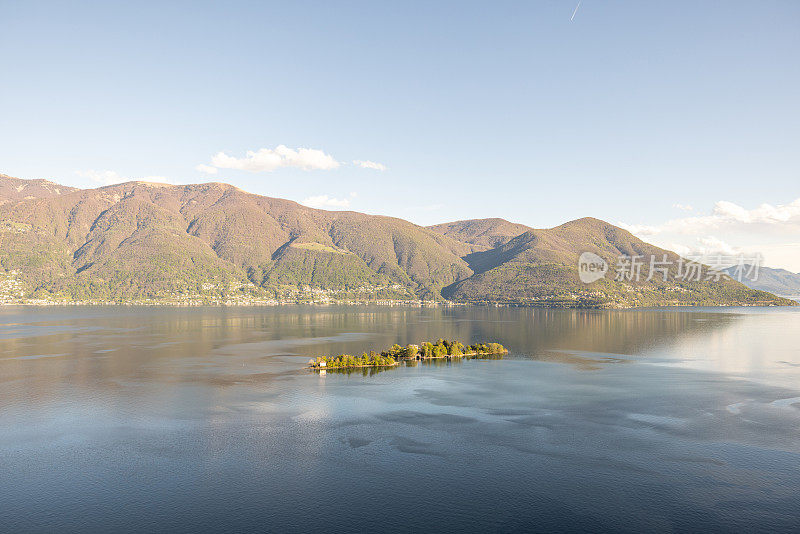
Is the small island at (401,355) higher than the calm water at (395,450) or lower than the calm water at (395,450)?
higher

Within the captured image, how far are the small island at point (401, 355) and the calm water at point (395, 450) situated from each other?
A: 1096 centimetres

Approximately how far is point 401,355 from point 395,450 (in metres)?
82.7

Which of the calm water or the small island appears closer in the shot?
the calm water

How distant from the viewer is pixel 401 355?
6043 inches

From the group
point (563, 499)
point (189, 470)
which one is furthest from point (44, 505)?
point (563, 499)

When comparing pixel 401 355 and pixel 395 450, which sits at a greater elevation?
pixel 401 355

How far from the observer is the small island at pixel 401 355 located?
138 m

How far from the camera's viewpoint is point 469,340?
198250mm

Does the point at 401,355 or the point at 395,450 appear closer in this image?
the point at 395,450

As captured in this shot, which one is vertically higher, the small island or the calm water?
the small island

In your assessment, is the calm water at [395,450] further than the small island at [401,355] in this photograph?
No

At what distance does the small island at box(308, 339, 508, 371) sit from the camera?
138250 millimetres

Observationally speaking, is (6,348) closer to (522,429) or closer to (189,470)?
(189,470)

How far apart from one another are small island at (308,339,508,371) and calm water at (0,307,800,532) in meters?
11.0
